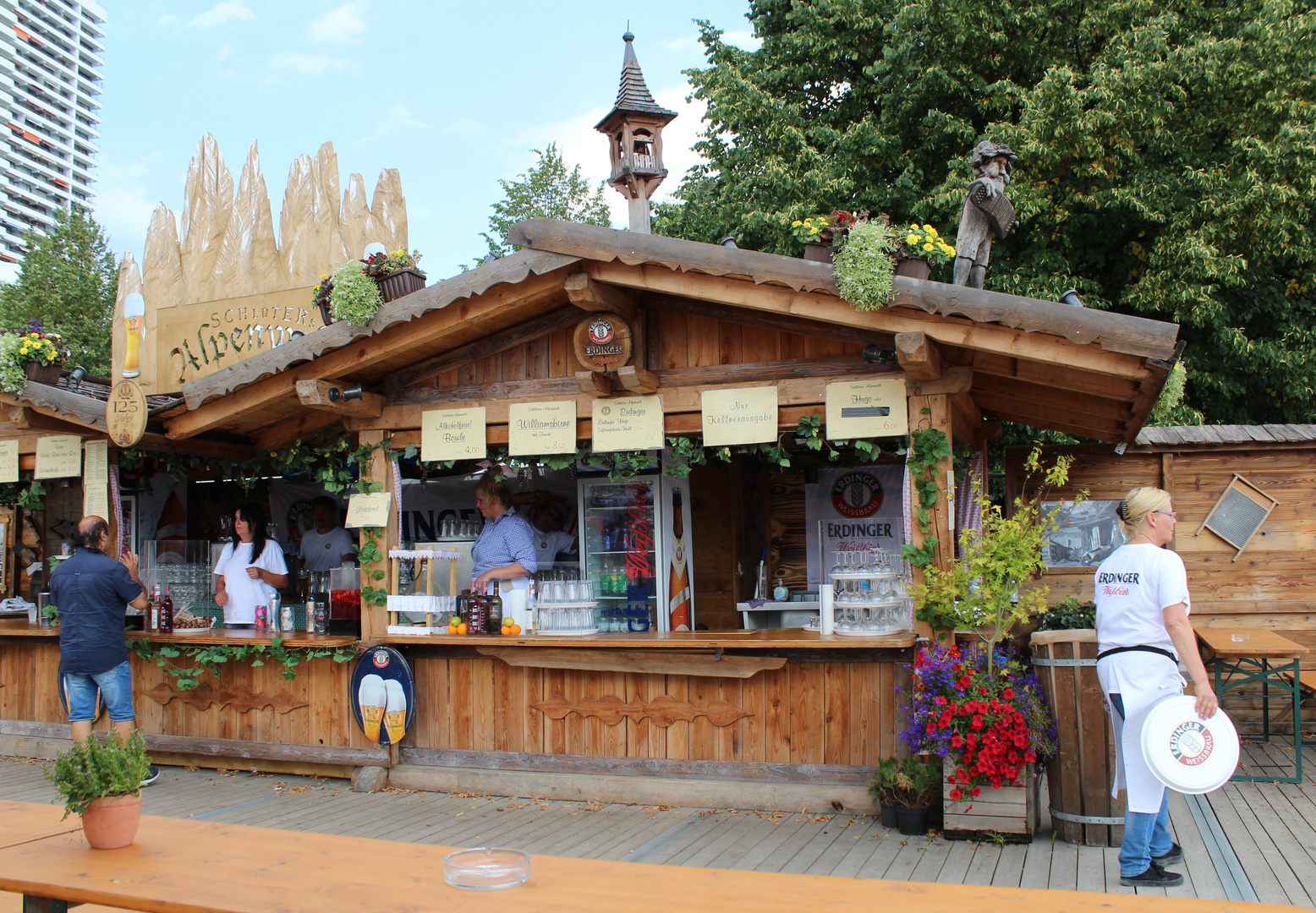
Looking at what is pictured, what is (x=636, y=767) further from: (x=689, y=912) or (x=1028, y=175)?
(x=1028, y=175)

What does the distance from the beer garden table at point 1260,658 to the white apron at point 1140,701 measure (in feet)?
7.44

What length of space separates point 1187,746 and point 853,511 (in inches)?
189

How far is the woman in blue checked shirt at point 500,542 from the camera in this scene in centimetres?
652

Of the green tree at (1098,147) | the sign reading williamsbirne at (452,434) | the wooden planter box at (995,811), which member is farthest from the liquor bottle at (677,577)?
the green tree at (1098,147)

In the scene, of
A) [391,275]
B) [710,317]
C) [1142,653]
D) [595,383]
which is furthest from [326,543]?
[1142,653]

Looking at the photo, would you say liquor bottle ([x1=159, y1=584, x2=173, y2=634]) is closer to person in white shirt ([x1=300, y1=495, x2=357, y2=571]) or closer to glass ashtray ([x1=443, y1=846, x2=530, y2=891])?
person in white shirt ([x1=300, y1=495, x2=357, y2=571])

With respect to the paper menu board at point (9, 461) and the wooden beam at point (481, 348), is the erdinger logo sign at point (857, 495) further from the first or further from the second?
the paper menu board at point (9, 461)

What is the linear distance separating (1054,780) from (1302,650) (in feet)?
8.24

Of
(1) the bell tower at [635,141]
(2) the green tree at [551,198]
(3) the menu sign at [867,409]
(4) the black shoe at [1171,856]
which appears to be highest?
(2) the green tree at [551,198]

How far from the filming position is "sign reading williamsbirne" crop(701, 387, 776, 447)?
221 inches

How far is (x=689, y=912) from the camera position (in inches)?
86.0

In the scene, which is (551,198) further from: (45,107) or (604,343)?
(45,107)

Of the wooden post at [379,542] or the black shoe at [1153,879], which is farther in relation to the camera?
the wooden post at [379,542]

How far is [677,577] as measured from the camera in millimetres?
7789
